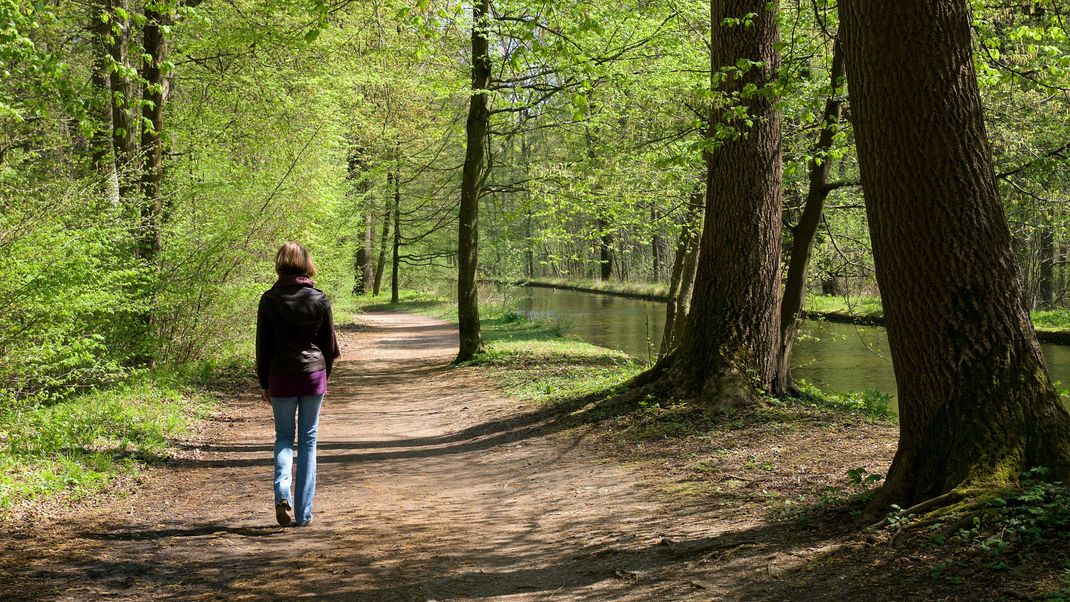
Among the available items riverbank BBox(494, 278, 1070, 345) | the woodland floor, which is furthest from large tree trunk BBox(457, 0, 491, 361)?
the woodland floor

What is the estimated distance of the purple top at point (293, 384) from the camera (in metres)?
5.64

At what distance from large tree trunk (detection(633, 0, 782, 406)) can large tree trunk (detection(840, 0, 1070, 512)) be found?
367 centimetres

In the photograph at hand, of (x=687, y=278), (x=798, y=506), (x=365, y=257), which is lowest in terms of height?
(x=798, y=506)

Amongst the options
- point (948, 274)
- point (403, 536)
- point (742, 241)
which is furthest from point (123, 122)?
point (948, 274)

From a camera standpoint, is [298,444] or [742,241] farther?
[742,241]

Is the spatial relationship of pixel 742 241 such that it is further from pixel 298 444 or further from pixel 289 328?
pixel 298 444

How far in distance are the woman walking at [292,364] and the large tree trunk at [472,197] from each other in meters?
9.73

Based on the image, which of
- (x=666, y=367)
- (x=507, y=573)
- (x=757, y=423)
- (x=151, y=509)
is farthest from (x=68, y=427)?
Answer: (x=757, y=423)

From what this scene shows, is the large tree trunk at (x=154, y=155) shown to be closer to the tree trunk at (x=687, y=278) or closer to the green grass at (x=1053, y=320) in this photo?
the tree trunk at (x=687, y=278)

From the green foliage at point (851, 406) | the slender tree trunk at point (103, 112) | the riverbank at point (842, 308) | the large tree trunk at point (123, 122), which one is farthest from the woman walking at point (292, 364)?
the riverbank at point (842, 308)

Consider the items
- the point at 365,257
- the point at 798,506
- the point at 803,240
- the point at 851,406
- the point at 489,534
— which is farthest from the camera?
the point at 365,257

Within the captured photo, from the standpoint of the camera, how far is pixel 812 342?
23.8m

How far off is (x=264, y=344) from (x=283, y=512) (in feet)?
3.93

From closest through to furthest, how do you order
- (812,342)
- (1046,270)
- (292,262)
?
(292,262) → (812,342) → (1046,270)
